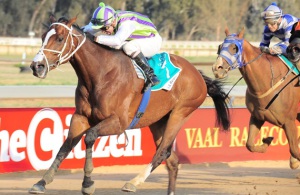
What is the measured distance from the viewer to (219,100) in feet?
32.8

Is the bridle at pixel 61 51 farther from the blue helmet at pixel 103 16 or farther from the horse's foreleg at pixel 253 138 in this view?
the horse's foreleg at pixel 253 138

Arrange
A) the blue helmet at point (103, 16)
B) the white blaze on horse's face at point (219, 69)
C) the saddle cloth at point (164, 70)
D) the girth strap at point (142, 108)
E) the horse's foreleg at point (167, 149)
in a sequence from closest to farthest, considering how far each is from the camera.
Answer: the blue helmet at point (103, 16) → the girth strap at point (142, 108) → the horse's foreleg at point (167, 149) → the saddle cloth at point (164, 70) → the white blaze on horse's face at point (219, 69)

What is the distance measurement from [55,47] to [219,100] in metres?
3.24

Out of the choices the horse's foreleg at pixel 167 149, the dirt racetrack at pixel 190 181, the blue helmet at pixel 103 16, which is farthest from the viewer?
the dirt racetrack at pixel 190 181

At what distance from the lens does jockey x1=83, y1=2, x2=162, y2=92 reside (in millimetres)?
8039

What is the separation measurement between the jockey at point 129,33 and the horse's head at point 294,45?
5.66ft

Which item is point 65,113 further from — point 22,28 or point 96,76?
point 22,28

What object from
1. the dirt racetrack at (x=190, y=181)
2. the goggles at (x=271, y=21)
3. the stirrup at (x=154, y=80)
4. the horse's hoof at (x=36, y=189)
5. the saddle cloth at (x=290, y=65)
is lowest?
the dirt racetrack at (x=190, y=181)

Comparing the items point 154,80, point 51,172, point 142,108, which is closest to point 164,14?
point 154,80

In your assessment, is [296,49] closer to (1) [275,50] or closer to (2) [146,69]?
(1) [275,50]

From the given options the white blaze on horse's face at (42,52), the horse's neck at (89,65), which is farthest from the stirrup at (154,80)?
the white blaze on horse's face at (42,52)

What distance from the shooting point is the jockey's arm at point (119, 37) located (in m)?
7.98

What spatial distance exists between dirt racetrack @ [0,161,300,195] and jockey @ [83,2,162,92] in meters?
1.97

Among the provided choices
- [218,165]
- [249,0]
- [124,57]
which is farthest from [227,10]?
[124,57]
